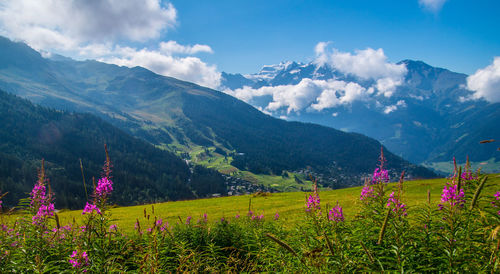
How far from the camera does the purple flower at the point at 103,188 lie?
5.55m

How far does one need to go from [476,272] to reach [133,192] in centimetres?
20964

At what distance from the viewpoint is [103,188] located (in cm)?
572

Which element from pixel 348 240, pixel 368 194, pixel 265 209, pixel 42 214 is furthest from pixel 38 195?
pixel 265 209

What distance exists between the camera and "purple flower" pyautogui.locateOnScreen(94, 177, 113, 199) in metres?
5.55

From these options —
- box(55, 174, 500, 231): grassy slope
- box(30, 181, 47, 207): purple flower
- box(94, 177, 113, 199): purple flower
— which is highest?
box(94, 177, 113, 199): purple flower

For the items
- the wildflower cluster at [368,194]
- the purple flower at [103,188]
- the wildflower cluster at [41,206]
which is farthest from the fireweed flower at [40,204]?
the wildflower cluster at [368,194]

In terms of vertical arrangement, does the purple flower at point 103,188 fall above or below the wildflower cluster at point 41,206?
above

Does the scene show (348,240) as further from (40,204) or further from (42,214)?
(40,204)

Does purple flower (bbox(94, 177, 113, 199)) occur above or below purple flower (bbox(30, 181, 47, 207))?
above

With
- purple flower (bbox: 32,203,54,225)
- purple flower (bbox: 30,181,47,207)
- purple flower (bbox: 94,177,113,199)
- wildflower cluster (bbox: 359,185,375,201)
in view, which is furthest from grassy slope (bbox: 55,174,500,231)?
purple flower (bbox: 94,177,113,199)

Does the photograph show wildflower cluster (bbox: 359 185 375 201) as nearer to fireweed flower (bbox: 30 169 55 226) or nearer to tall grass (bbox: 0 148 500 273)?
tall grass (bbox: 0 148 500 273)

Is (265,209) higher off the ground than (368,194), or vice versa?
(368,194)

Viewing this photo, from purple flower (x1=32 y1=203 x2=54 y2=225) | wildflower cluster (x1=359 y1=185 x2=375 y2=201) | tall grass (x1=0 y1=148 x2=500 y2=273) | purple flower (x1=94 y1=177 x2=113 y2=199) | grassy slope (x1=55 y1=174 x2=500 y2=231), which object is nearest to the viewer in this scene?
tall grass (x1=0 y1=148 x2=500 y2=273)

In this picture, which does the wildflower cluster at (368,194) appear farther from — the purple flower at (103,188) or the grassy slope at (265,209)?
the grassy slope at (265,209)
